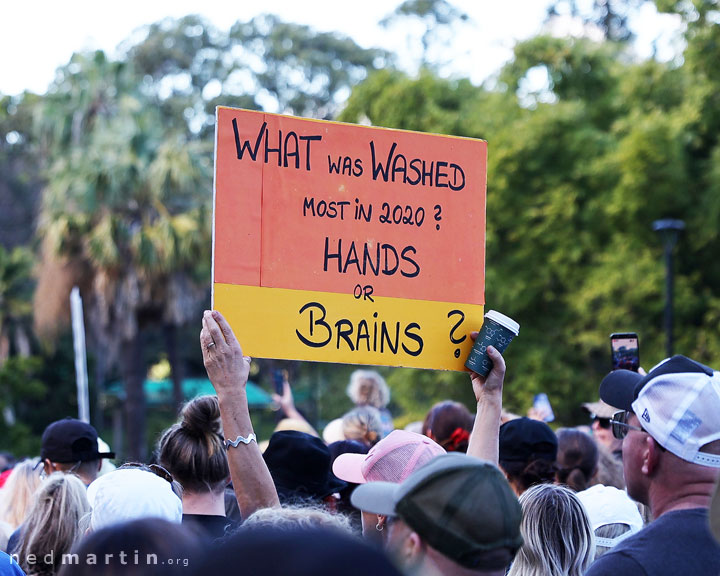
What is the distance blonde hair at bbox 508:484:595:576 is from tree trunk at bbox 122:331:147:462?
806 inches

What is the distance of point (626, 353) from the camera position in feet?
13.2

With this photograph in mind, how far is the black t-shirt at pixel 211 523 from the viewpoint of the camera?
10.8 feet

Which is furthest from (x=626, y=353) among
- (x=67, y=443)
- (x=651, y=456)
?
(x=67, y=443)

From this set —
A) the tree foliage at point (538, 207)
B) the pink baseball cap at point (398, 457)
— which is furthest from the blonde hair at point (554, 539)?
the tree foliage at point (538, 207)

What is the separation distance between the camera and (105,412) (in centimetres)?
4262

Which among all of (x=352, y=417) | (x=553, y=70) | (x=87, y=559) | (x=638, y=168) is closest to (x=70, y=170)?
(x=553, y=70)

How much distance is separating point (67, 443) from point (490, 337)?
88.9 inches

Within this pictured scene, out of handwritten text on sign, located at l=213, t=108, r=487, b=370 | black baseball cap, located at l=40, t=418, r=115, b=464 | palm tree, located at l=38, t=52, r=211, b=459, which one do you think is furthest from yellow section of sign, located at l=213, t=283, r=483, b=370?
palm tree, located at l=38, t=52, r=211, b=459

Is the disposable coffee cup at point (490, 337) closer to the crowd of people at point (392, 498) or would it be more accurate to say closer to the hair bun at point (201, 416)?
the crowd of people at point (392, 498)

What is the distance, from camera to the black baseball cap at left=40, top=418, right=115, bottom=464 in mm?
4422

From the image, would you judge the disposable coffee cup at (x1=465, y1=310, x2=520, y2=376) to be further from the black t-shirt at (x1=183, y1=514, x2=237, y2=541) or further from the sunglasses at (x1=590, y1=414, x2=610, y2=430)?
the sunglasses at (x1=590, y1=414, x2=610, y2=430)

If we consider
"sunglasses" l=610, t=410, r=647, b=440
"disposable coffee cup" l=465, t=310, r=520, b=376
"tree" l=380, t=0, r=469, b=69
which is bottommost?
"sunglasses" l=610, t=410, r=647, b=440

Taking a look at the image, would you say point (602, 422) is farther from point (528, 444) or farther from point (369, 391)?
point (369, 391)

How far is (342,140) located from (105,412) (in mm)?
41276
